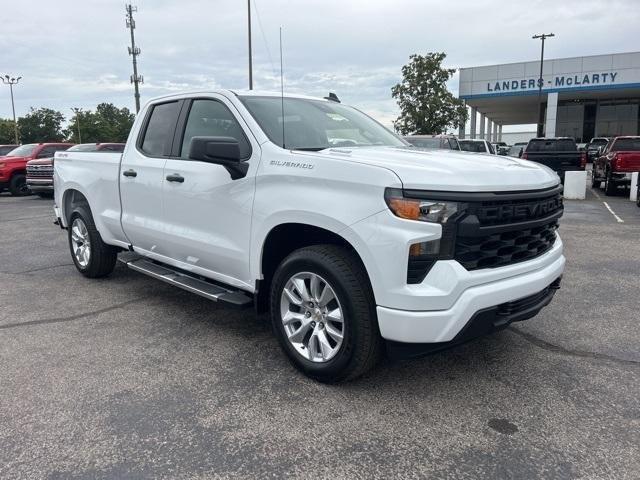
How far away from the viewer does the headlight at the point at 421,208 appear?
2.85m

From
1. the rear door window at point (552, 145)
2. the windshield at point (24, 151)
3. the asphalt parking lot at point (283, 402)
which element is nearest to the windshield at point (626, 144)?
the rear door window at point (552, 145)

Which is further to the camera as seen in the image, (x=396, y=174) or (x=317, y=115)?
(x=317, y=115)

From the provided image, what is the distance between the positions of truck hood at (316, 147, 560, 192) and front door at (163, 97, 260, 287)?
70cm

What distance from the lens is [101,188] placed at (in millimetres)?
5508

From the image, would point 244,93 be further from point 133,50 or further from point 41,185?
point 133,50

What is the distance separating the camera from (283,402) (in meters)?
3.22

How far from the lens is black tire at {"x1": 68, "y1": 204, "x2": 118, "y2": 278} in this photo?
5809mm

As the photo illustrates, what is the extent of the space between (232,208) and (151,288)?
7.83 feet

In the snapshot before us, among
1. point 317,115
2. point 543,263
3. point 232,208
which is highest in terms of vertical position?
point 317,115

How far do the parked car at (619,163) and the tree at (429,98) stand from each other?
21.2 meters

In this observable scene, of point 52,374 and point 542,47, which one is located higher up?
point 542,47

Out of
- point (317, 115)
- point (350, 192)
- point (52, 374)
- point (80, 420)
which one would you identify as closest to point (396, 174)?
point (350, 192)

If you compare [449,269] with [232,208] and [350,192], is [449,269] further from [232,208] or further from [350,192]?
[232,208]

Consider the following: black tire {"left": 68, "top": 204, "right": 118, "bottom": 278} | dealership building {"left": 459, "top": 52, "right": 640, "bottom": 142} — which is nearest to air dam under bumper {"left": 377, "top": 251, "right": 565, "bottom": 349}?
black tire {"left": 68, "top": 204, "right": 118, "bottom": 278}
